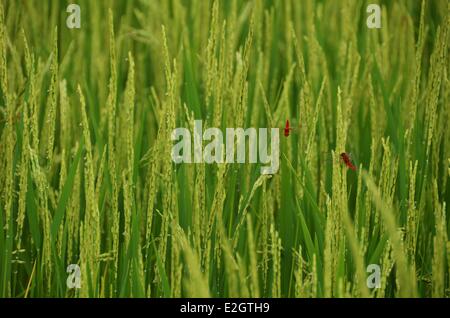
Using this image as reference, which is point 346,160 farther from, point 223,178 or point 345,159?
point 223,178

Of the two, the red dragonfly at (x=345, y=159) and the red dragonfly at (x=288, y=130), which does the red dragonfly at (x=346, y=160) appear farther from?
the red dragonfly at (x=288, y=130)

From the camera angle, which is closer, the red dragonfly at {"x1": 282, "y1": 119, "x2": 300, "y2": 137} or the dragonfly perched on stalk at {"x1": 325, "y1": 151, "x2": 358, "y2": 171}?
the dragonfly perched on stalk at {"x1": 325, "y1": 151, "x2": 358, "y2": 171}

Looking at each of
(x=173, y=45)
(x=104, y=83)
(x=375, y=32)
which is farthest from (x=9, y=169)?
(x=375, y=32)

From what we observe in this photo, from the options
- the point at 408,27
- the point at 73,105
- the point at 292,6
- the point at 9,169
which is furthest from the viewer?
the point at 292,6

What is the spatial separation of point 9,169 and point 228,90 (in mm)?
432

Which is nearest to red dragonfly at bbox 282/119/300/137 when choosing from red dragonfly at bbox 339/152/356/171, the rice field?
the rice field

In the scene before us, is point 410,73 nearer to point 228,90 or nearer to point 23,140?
point 228,90

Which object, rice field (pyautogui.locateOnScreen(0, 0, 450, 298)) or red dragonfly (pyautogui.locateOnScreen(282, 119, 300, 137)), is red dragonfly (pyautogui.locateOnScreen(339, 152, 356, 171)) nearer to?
rice field (pyautogui.locateOnScreen(0, 0, 450, 298))

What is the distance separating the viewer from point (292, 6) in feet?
8.39

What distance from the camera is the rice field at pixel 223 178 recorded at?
1476 millimetres

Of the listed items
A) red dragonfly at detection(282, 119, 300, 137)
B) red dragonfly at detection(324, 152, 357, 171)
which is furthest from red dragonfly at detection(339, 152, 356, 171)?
red dragonfly at detection(282, 119, 300, 137)

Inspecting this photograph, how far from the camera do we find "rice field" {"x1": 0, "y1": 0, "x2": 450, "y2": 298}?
1476 mm

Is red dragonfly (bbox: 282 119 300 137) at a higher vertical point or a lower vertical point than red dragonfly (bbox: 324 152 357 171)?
higher
